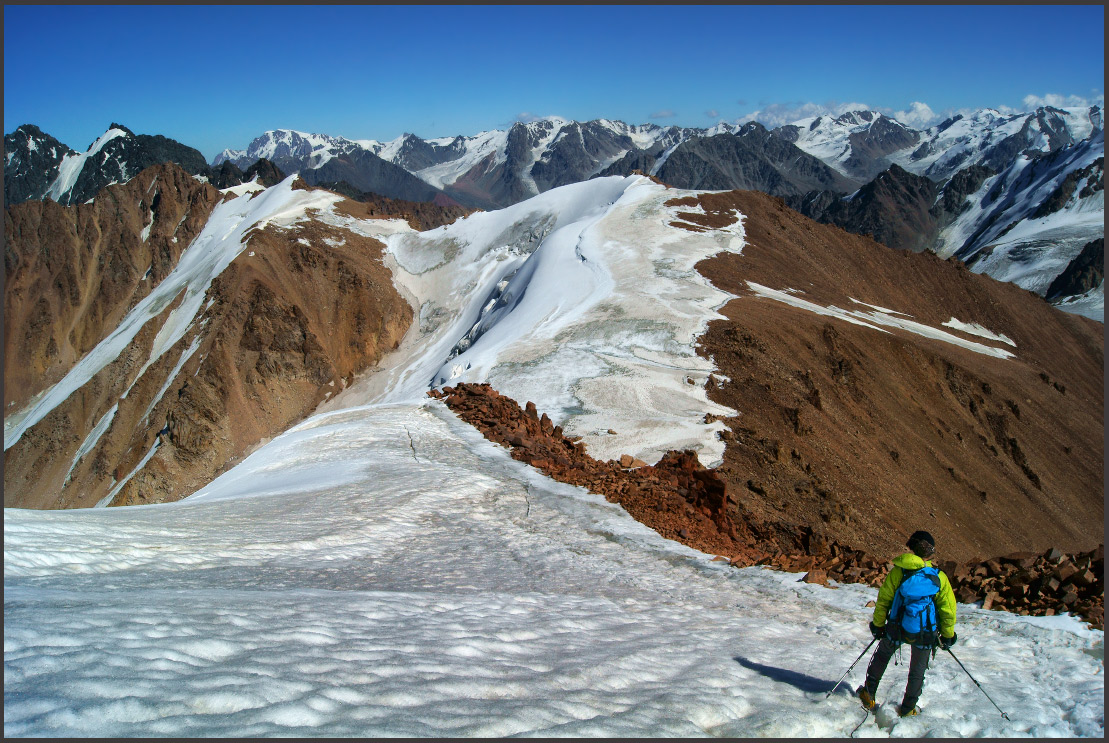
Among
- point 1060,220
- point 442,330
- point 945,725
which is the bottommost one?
point 945,725

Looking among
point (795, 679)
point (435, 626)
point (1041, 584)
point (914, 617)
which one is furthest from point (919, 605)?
point (435, 626)

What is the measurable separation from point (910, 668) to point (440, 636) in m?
3.34

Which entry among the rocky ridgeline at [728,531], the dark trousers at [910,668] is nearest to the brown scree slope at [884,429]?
the rocky ridgeline at [728,531]

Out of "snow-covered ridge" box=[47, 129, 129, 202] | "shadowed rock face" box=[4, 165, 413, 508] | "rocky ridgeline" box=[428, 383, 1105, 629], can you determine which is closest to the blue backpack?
"rocky ridgeline" box=[428, 383, 1105, 629]

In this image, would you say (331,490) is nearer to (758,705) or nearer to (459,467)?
(459,467)

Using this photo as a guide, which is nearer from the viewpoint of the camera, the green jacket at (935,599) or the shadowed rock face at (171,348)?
the green jacket at (935,599)

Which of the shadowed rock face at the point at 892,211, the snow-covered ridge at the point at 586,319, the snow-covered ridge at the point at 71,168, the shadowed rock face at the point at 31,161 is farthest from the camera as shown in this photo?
the shadowed rock face at the point at 892,211

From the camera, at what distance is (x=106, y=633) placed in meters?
3.66

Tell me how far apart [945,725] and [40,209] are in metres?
92.8

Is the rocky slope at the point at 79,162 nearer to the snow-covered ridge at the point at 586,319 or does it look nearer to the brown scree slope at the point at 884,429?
the snow-covered ridge at the point at 586,319

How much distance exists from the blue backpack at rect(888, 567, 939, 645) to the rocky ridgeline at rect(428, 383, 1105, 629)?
2.44m

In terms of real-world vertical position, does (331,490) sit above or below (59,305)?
below

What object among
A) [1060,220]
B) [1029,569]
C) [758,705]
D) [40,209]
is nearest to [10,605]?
[758,705]

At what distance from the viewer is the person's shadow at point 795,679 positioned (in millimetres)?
4695
